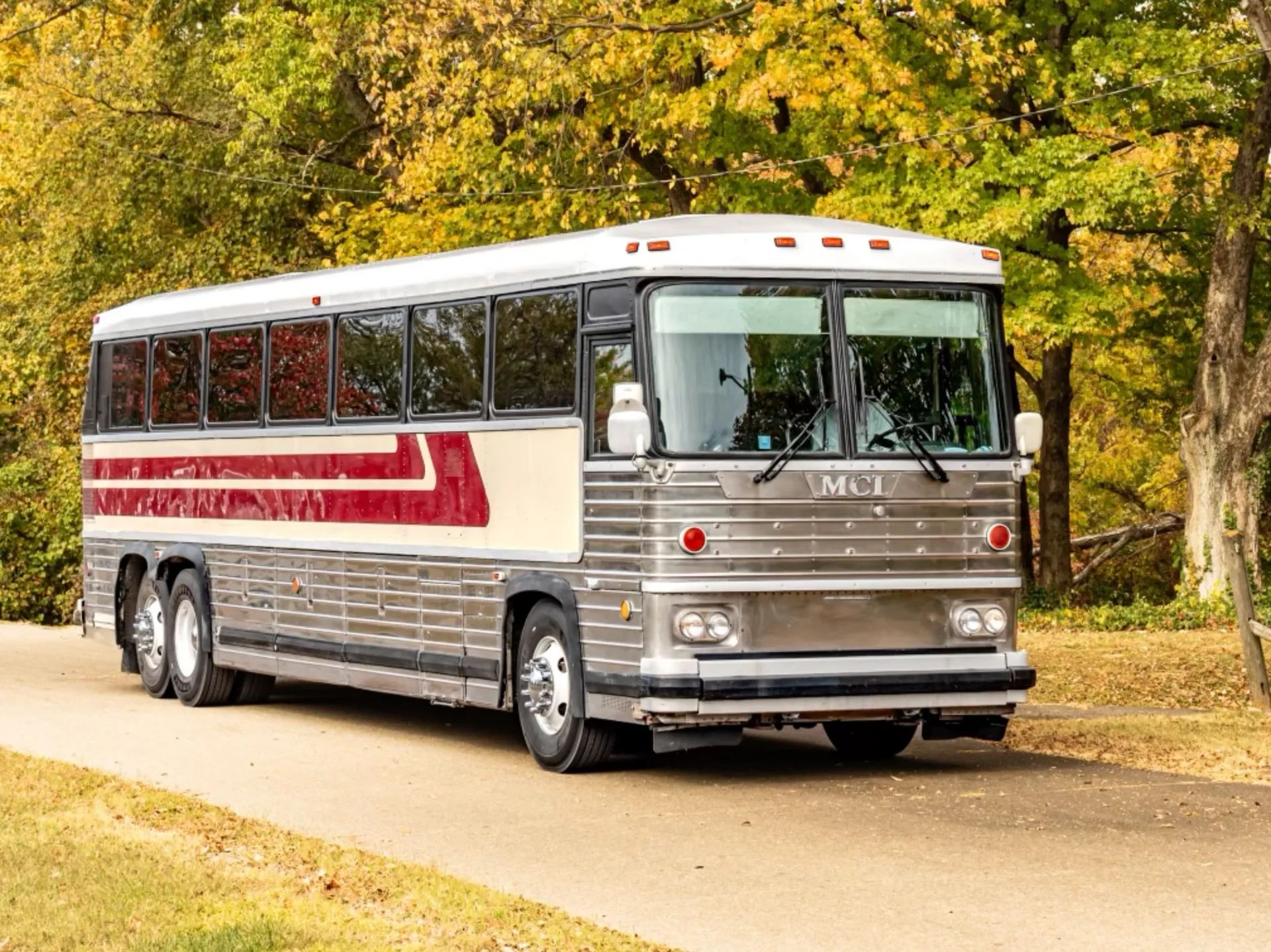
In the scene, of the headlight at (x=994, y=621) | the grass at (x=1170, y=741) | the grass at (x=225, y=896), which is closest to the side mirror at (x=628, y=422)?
the headlight at (x=994, y=621)

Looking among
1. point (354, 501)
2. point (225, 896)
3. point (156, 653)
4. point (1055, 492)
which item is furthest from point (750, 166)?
point (225, 896)

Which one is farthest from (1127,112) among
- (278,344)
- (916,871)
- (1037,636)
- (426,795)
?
(916,871)

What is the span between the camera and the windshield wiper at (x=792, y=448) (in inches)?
508

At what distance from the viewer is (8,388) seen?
1465 inches

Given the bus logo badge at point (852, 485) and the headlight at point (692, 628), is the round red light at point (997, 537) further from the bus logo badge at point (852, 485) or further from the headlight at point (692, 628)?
the headlight at point (692, 628)

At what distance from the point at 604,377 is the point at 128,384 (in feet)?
26.8

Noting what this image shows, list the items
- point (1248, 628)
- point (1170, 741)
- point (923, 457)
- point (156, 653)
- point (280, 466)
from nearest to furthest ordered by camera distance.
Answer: point (923, 457) → point (1170, 741) → point (1248, 628) → point (280, 466) → point (156, 653)

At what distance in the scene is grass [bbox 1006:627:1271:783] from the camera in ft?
45.4

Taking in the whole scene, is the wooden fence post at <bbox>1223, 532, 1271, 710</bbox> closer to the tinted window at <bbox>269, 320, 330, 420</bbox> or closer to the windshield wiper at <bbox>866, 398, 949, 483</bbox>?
the windshield wiper at <bbox>866, 398, 949, 483</bbox>

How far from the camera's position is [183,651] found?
755 inches

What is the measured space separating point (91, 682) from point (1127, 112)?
1396 cm

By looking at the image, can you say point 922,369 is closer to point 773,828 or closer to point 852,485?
point 852,485

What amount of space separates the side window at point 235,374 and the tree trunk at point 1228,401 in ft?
48.1

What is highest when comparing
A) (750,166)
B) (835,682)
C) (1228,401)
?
(750,166)
